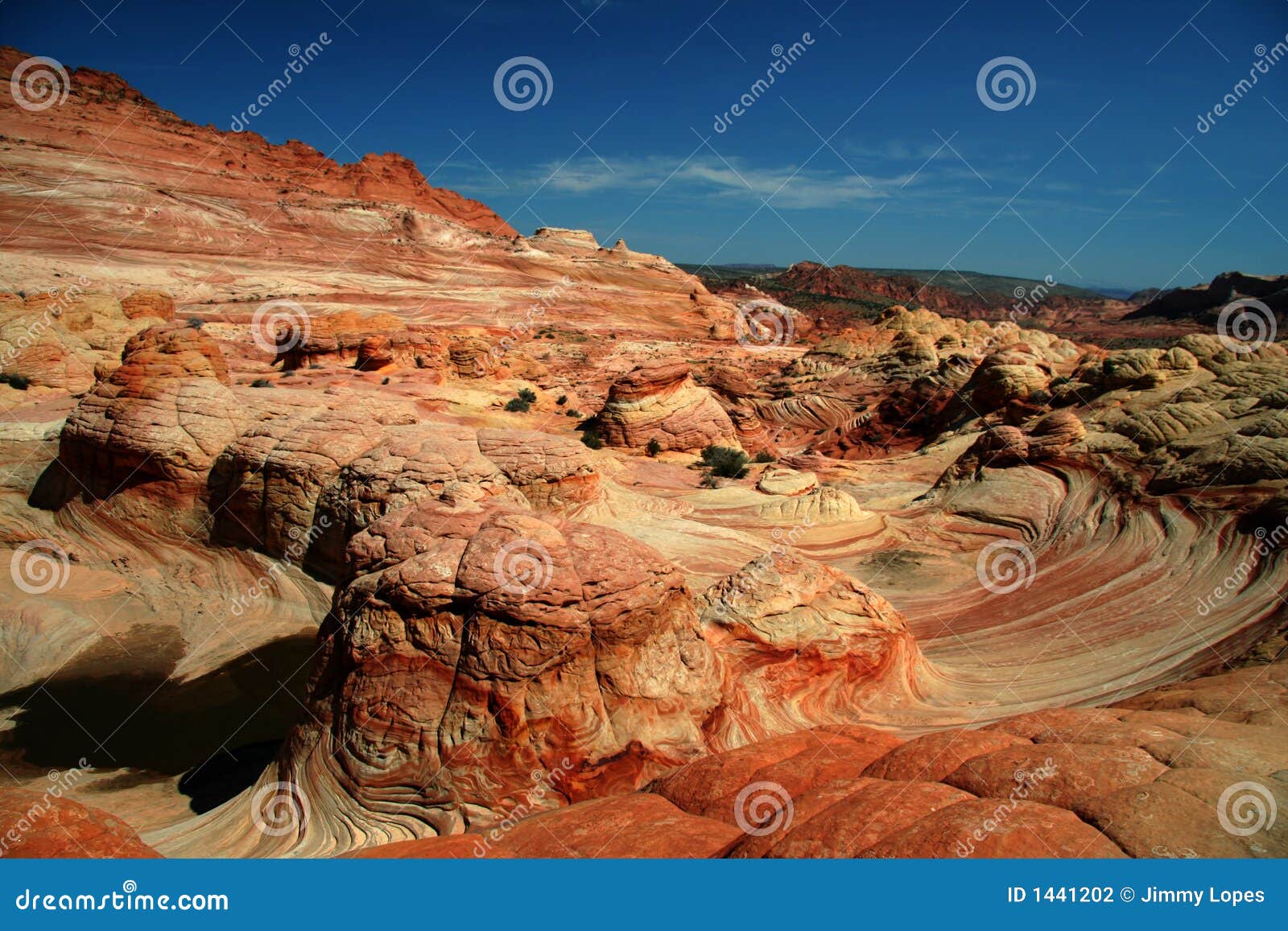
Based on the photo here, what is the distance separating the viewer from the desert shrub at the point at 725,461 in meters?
17.5

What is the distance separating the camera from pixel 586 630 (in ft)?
18.2

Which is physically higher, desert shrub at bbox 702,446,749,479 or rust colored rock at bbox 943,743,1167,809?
desert shrub at bbox 702,446,749,479

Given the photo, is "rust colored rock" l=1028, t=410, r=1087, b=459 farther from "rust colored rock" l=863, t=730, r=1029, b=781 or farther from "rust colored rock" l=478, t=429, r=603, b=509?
"rust colored rock" l=863, t=730, r=1029, b=781

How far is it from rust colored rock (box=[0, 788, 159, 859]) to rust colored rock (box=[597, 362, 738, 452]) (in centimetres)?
1557

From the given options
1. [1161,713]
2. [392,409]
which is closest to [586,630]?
[1161,713]

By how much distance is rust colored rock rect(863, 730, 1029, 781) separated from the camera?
3.98m

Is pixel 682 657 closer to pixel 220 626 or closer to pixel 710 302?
pixel 220 626

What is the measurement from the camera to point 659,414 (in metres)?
19.1

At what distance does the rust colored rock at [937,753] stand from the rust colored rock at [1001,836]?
0.72 metres

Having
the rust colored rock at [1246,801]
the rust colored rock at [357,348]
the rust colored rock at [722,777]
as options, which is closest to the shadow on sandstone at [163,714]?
the rust colored rock at [722,777]

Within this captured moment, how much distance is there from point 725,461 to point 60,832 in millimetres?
15632

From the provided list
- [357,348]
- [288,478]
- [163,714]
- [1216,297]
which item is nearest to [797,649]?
[163,714]

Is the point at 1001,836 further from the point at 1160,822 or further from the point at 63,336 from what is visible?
the point at 63,336

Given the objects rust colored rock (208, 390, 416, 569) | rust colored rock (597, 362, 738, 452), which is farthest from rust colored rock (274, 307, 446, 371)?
rust colored rock (208, 390, 416, 569)
